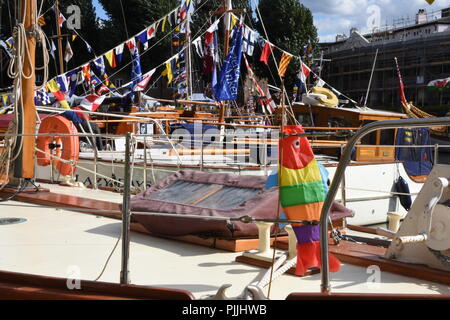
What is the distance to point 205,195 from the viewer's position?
15.5ft

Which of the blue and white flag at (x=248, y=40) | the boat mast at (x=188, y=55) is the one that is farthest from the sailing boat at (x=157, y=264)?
the boat mast at (x=188, y=55)

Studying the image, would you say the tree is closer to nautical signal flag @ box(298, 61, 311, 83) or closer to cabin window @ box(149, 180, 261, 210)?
nautical signal flag @ box(298, 61, 311, 83)

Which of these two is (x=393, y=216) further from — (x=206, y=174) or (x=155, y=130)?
(x=155, y=130)

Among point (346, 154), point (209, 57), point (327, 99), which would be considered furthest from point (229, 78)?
point (346, 154)

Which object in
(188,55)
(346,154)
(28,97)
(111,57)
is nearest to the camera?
(346,154)

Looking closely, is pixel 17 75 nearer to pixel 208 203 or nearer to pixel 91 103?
pixel 208 203

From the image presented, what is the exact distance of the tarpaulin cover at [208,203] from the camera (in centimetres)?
421

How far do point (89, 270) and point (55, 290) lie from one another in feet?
1.87

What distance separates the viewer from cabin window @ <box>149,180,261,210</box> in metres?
4.50

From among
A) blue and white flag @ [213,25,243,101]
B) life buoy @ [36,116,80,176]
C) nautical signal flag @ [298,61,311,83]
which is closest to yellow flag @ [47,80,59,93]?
blue and white flag @ [213,25,243,101]

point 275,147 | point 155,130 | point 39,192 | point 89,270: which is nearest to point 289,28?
point 155,130

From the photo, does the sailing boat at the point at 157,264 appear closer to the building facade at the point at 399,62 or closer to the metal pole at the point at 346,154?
the metal pole at the point at 346,154

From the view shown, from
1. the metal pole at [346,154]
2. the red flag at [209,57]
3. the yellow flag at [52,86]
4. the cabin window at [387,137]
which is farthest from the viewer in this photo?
the red flag at [209,57]

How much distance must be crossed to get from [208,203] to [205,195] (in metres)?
0.19
